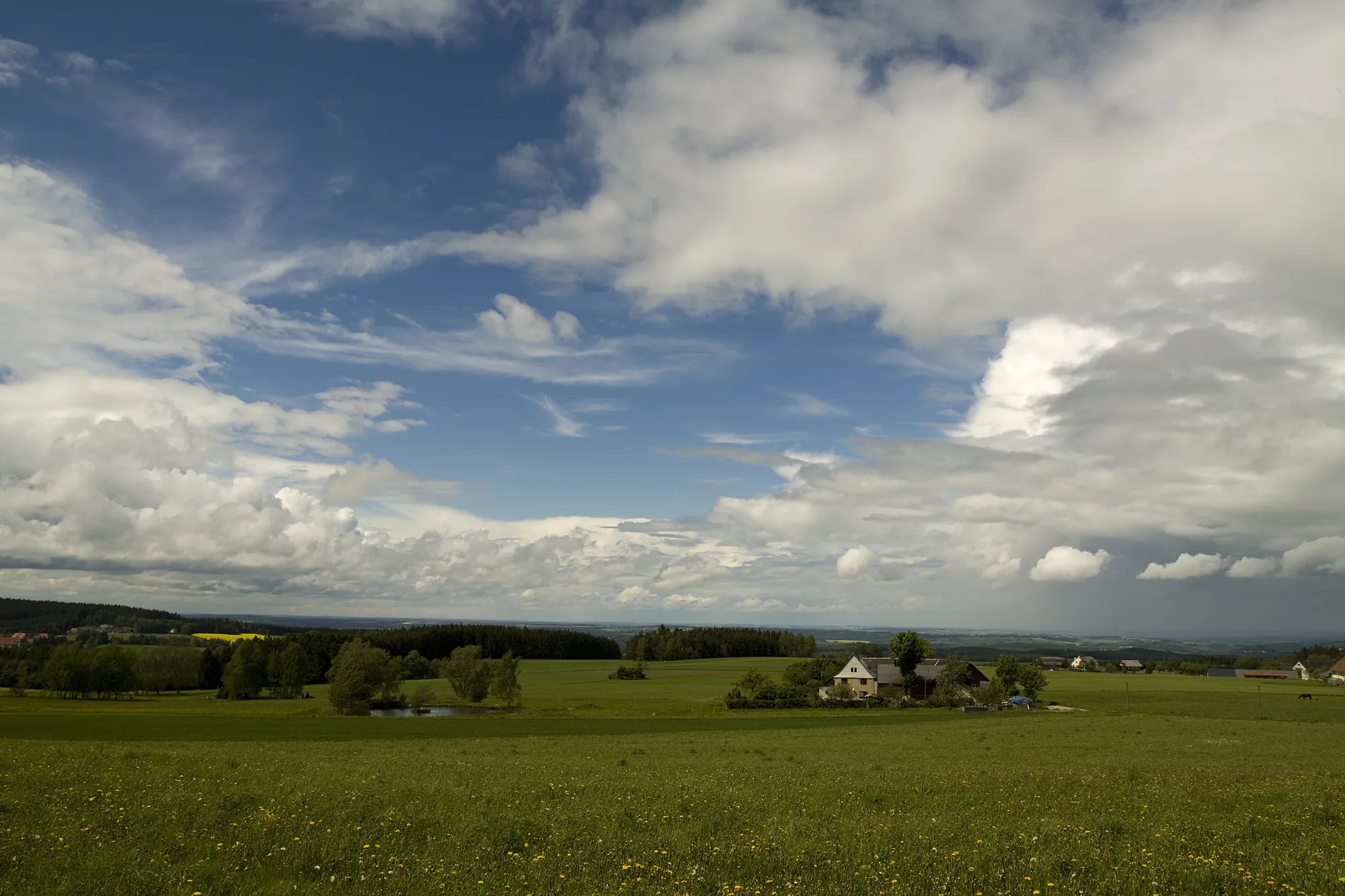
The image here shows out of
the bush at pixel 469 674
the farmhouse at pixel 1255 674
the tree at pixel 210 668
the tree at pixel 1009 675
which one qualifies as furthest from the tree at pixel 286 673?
the farmhouse at pixel 1255 674

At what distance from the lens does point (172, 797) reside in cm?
1425

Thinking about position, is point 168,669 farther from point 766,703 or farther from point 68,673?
point 766,703

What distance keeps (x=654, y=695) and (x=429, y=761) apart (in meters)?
93.4

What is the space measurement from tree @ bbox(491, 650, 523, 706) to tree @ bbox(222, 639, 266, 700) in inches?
2029

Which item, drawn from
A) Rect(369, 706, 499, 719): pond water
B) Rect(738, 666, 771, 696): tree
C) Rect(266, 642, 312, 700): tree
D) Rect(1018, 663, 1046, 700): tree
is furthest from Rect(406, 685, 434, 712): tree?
Rect(1018, 663, 1046, 700): tree

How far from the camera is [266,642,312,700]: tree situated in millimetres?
131750

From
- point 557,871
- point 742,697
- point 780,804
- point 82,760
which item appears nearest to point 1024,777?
point 780,804

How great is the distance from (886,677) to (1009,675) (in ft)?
65.5

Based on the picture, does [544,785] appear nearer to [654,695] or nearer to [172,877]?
[172,877]

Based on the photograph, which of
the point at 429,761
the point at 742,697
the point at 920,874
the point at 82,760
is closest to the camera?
the point at 920,874

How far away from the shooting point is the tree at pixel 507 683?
103375 mm

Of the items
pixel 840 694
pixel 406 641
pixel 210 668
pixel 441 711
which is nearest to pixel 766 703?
pixel 840 694

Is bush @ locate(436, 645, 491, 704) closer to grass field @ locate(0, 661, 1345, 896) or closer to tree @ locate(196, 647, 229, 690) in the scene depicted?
tree @ locate(196, 647, 229, 690)

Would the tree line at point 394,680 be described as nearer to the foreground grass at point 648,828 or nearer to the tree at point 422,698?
the tree at point 422,698
